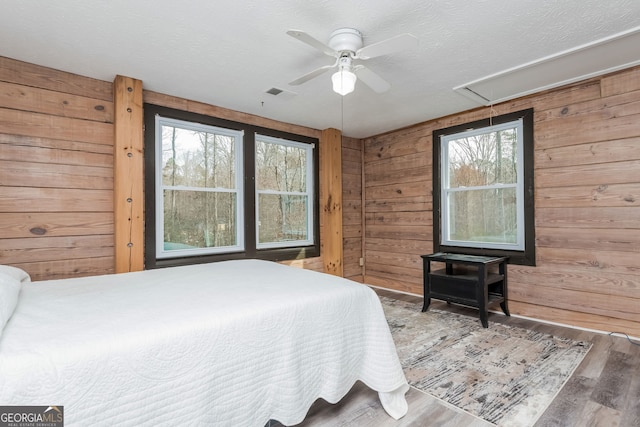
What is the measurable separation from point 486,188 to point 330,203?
191cm

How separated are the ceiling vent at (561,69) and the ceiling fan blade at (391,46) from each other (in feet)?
4.47

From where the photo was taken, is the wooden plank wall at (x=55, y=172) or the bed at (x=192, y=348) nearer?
the bed at (x=192, y=348)

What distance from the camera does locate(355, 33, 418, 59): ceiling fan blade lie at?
173cm

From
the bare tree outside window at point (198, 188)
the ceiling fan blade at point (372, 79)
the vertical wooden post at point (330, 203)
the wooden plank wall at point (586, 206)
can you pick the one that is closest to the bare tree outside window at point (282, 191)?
the vertical wooden post at point (330, 203)

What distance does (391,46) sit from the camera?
6.06 feet

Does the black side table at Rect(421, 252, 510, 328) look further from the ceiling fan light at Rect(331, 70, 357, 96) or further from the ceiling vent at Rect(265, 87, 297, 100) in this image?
the ceiling vent at Rect(265, 87, 297, 100)

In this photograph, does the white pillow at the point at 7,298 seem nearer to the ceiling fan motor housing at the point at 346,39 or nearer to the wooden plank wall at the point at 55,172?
the wooden plank wall at the point at 55,172

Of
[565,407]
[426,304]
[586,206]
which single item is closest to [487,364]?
[565,407]

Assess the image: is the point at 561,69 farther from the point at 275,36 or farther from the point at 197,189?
the point at 197,189

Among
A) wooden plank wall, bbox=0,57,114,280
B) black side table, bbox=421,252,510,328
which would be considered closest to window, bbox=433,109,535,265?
black side table, bbox=421,252,510,328

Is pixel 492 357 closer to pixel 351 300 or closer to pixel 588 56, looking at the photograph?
pixel 351 300

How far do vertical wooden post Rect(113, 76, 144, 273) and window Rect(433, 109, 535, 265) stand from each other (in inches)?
130

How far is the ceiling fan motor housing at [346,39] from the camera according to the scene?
2.01m

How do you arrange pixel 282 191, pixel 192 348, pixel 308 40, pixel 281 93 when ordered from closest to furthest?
pixel 192 348
pixel 308 40
pixel 281 93
pixel 282 191
